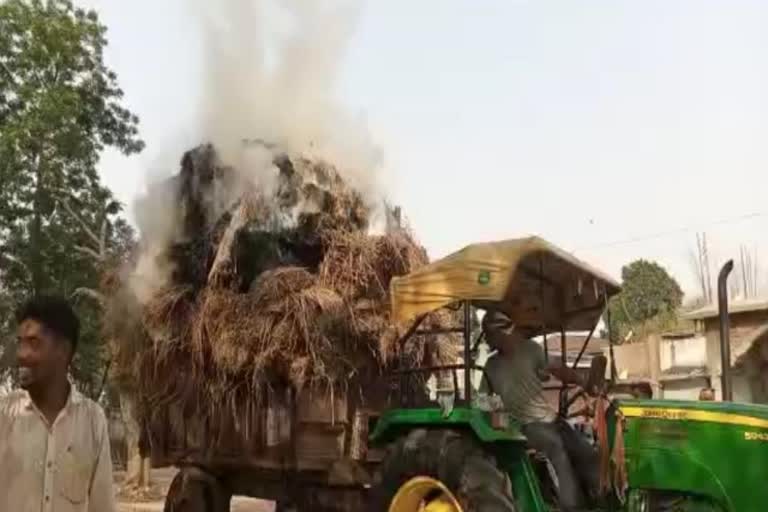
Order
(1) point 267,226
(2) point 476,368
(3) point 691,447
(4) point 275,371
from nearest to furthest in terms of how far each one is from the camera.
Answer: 1. (3) point 691,447
2. (2) point 476,368
3. (4) point 275,371
4. (1) point 267,226

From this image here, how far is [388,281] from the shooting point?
8.77 meters

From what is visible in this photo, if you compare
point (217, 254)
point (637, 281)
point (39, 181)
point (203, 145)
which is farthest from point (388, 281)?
point (637, 281)

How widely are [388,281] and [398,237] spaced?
0.42m

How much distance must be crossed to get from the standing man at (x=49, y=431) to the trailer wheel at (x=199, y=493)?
19.2ft

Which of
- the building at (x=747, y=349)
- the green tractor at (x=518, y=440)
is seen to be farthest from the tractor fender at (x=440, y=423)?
the building at (x=747, y=349)

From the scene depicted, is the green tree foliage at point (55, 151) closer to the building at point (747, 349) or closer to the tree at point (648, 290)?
the building at point (747, 349)

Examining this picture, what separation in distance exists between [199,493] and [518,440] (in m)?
3.57

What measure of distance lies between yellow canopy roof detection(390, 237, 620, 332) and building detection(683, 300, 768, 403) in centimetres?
1212

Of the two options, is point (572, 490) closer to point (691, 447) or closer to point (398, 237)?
point (691, 447)

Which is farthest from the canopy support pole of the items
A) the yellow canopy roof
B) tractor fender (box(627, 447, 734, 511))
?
tractor fender (box(627, 447, 734, 511))

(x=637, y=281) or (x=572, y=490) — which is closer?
(x=572, y=490)

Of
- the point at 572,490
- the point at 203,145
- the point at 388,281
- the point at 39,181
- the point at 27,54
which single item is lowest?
the point at 572,490

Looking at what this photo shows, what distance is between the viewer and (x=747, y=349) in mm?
19562

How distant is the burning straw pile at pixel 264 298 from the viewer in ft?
27.6
